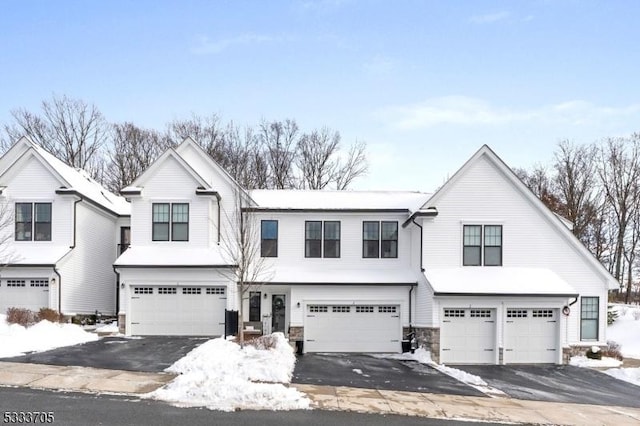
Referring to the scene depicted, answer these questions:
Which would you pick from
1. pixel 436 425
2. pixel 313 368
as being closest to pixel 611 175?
pixel 313 368

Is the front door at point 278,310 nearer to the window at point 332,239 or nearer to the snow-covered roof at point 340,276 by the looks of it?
the snow-covered roof at point 340,276

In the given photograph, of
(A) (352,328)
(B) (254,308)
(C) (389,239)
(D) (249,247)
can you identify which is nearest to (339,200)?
(C) (389,239)

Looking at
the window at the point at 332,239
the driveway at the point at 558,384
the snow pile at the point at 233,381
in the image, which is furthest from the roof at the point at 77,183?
the driveway at the point at 558,384

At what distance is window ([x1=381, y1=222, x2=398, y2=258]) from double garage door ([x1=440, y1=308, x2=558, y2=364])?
14.3 feet

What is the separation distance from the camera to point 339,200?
86.9 feet

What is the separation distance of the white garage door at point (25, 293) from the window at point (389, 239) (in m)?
14.8

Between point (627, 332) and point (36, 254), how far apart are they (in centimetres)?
3127

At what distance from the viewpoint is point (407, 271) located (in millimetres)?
24750

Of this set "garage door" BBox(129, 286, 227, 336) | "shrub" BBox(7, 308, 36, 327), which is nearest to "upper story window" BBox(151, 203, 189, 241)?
"garage door" BBox(129, 286, 227, 336)

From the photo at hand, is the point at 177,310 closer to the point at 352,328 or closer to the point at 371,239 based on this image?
the point at 352,328

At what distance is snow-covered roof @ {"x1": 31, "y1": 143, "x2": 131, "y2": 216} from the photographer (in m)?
25.5

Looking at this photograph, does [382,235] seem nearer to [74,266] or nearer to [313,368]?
[313,368]

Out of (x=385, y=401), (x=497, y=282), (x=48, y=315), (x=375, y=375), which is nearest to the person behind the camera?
(x=385, y=401)

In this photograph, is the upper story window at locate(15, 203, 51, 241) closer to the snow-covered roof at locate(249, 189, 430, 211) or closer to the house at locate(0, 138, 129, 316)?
the house at locate(0, 138, 129, 316)
